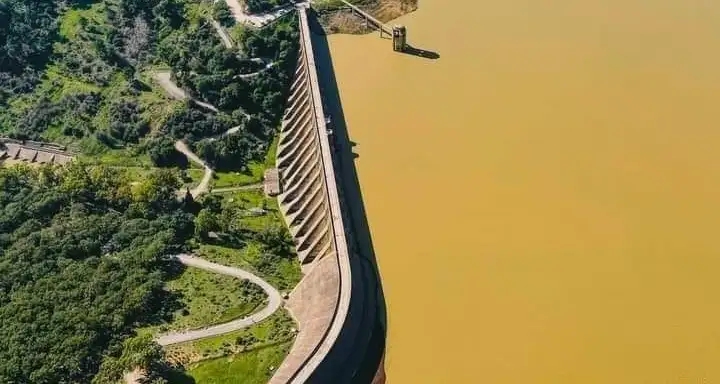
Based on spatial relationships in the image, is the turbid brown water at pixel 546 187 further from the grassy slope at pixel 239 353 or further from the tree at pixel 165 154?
the tree at pixel 165 154

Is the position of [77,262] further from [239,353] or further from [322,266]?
[322,266]

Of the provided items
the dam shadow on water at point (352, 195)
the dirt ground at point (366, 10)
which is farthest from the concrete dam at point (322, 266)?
the dirt ground at point (366, 10)

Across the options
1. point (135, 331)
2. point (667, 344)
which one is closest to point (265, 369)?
point (135, 331)

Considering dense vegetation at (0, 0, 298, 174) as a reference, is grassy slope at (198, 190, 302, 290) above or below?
below

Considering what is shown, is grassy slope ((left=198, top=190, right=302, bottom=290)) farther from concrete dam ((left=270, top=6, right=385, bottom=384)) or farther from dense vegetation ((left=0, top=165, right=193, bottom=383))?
dense vegetation ((left=0, top=165, right=193, bottom=383))

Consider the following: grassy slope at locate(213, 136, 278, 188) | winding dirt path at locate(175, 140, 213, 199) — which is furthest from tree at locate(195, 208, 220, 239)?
grassy slope at locate(213, 136, 278, 188)

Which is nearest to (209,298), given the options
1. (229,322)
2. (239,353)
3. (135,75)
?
(229,322)
